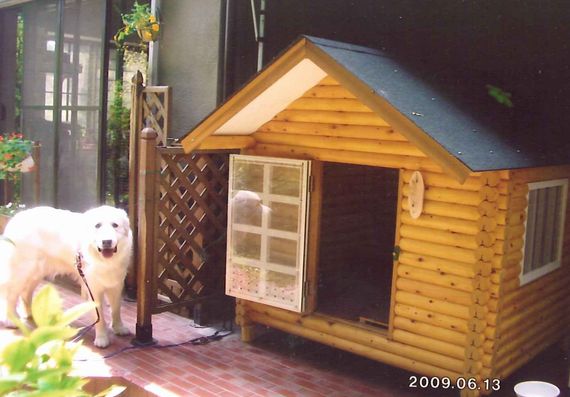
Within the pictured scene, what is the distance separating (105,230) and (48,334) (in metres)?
4.41

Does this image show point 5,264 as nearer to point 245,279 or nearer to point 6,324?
point 6,324

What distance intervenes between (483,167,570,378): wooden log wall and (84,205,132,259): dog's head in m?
3.25

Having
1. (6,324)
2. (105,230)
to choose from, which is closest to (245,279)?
(105,230)

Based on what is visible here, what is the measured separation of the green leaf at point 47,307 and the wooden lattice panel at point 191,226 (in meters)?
4.72

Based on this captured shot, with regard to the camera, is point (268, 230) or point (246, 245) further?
point (246, 245)

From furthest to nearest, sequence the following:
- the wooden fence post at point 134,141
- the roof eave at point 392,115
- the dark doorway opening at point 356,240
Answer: the wooden fence post at point 134,141 < the dark doorway opening at point 356,240 < the roof eave at point 392,115

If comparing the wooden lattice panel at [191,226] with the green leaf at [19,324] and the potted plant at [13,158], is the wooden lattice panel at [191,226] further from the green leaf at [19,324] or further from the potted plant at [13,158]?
the green leaf at [19,324]

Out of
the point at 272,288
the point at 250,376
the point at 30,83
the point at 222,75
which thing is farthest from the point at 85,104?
the point at 250,376

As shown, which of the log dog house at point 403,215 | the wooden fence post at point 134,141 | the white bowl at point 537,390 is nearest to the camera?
the white bowl at point 537,390

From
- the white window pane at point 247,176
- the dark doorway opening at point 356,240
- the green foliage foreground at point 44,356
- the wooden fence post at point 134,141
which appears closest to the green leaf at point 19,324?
the green foliage foreground at point 44,356

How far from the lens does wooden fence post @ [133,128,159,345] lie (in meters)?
5.75

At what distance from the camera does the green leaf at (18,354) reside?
122cm

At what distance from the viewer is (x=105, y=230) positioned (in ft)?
18.1

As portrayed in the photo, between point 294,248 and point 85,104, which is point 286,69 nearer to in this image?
point 294,248
